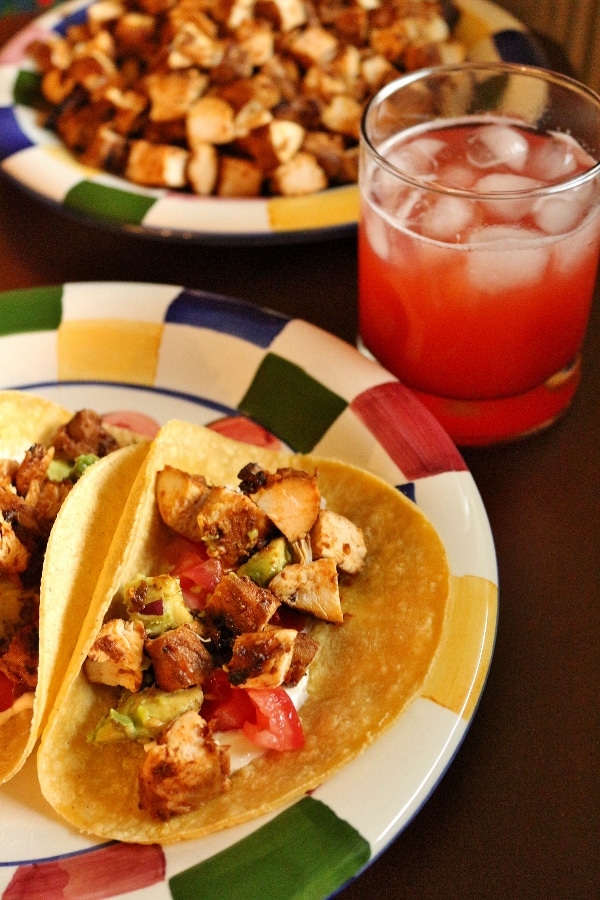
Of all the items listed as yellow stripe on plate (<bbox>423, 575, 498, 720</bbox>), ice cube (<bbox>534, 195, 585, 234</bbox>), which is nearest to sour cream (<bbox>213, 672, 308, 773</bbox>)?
yellow stripe on plate (<bbox>423, 575, 498, 720</bbox>)

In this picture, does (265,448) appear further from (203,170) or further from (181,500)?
(203,170)

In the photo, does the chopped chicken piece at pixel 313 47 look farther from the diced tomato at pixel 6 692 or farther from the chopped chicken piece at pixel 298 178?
the diced tomato at pixel 6 692

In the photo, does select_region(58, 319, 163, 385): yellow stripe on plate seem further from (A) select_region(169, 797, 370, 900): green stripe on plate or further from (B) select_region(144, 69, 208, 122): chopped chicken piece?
(A) select_region(169, 797, 370, 900): green stripe on plate

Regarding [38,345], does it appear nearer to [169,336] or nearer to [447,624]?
[169,336]

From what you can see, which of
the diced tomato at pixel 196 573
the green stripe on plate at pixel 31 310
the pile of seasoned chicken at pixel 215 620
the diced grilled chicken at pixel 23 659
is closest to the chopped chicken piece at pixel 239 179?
the green stripe on plate at pixel 31 310

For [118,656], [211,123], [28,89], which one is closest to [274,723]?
[118,656]

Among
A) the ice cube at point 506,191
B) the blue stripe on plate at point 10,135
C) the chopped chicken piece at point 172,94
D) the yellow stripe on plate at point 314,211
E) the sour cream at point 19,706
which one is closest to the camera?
the sour cream at point 19,706

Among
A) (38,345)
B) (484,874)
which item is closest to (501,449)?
(484,874)
